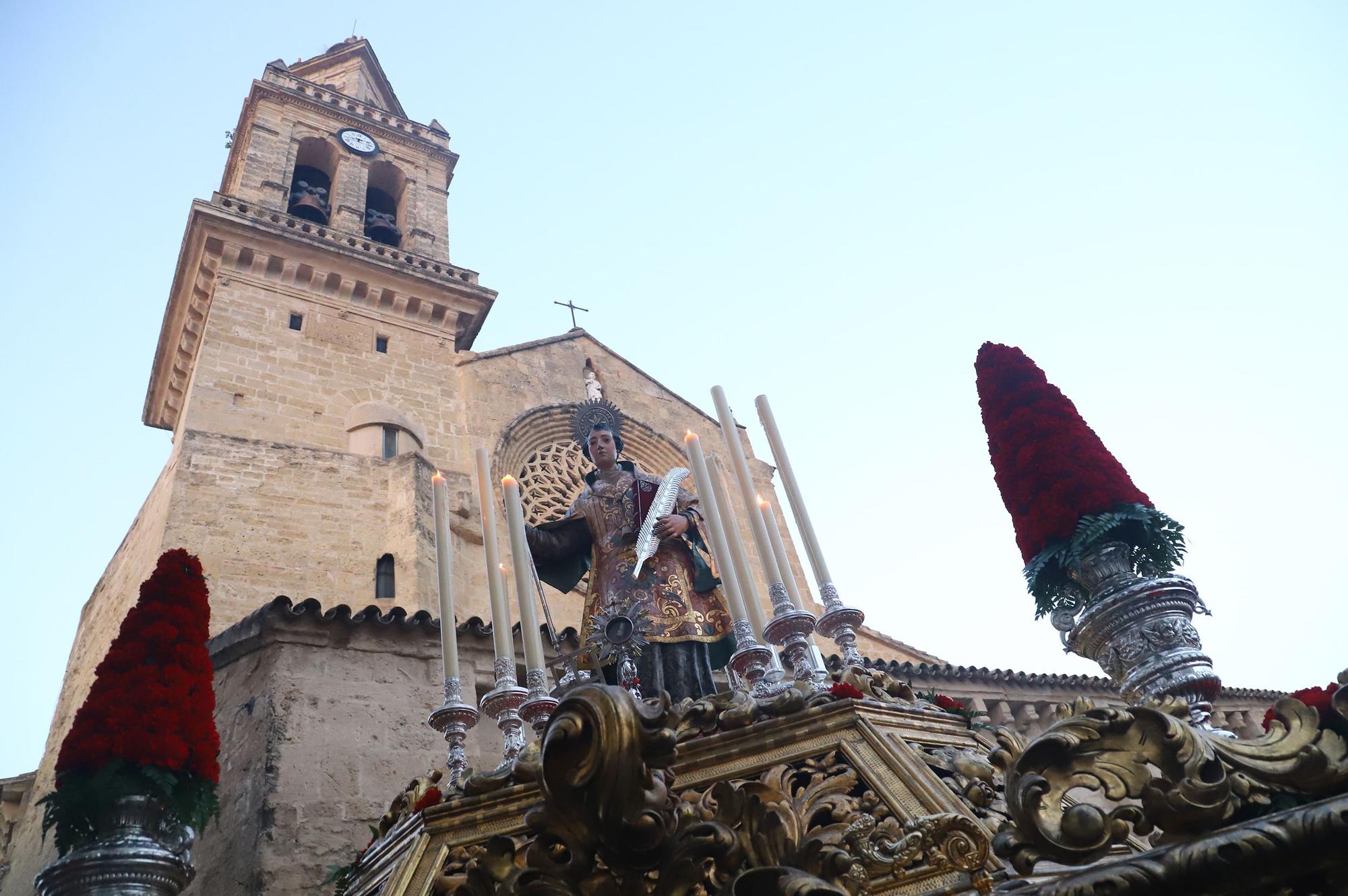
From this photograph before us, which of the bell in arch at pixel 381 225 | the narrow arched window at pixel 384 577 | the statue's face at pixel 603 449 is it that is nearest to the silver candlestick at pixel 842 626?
the statue's face at pixel 603 449

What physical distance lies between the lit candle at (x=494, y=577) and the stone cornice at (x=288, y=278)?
41.6 feet

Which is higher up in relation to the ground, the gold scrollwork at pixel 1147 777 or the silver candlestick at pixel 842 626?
the silver candlestick at pixel 842 626

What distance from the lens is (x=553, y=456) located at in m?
16.7

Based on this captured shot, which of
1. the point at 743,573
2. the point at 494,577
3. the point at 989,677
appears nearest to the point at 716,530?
the point at 743,573

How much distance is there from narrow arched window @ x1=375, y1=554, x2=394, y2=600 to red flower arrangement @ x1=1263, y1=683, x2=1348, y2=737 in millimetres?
11147

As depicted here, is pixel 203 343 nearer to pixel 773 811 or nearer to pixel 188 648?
pixel 188 648

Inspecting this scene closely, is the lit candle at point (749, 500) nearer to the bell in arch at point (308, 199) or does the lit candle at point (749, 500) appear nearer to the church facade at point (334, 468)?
the church facade at point (334, 468)

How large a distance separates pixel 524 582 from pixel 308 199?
675 inches

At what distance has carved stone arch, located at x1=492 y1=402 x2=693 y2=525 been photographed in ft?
51.5

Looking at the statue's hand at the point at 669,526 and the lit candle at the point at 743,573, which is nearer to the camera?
the lit candle at the point at 743,573

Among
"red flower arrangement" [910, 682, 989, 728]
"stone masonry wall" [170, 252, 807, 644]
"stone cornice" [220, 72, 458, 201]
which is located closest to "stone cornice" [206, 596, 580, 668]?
"stone masonry wall" [170, 252, 807, 644]

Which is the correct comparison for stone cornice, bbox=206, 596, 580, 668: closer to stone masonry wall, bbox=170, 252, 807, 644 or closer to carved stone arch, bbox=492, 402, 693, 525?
stone masonry wall, bbox=170, 252, 807, 644

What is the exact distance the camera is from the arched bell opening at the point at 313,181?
19328 millimetres

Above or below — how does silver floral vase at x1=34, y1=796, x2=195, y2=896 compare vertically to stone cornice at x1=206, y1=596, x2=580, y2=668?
below
